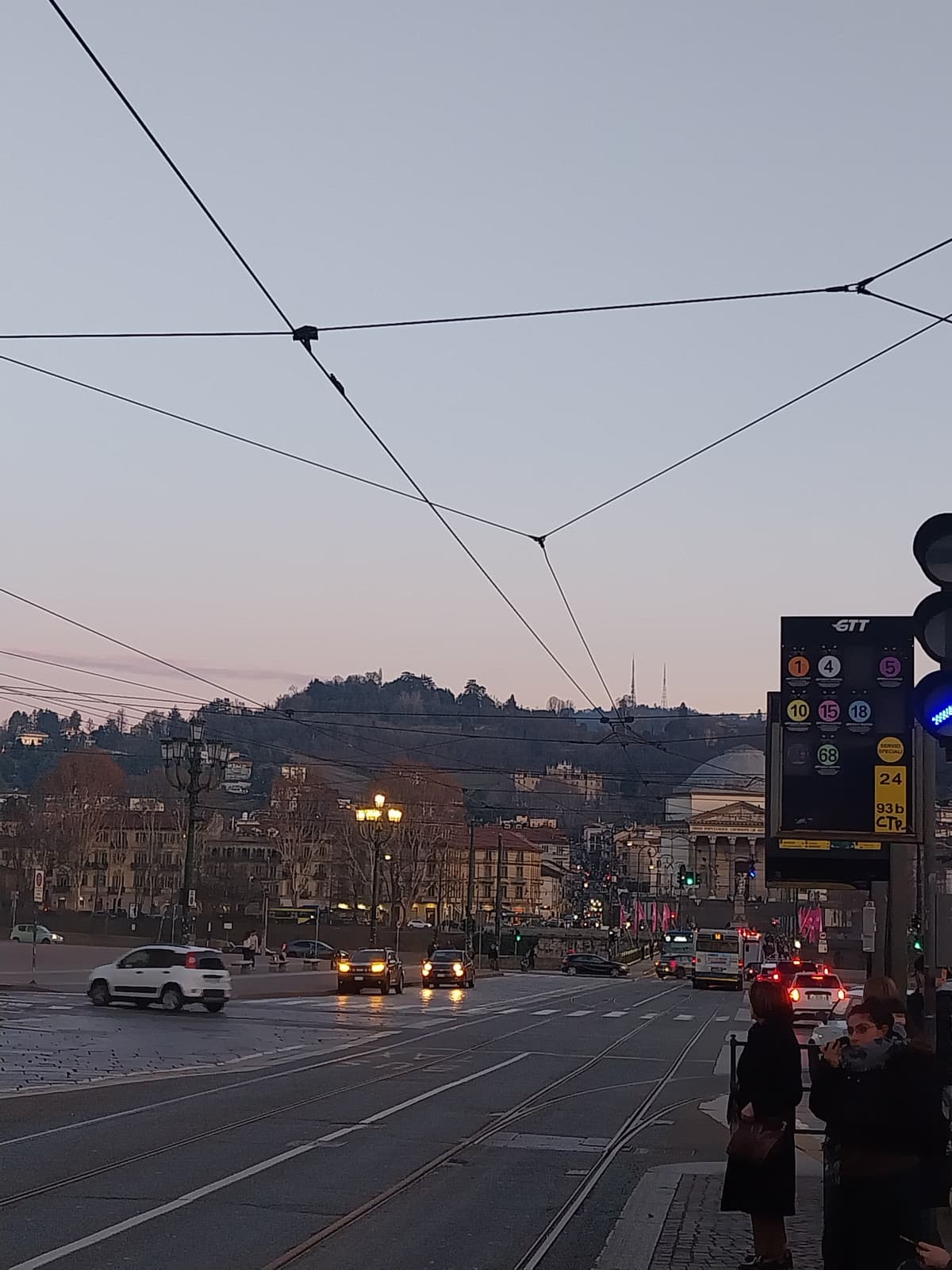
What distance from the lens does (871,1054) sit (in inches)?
284

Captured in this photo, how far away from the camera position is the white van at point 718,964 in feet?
245

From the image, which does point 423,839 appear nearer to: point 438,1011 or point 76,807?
point 76,807

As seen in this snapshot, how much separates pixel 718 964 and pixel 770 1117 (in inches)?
2693

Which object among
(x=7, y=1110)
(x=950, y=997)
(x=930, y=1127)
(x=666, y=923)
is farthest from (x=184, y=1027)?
(x=666, y=923)

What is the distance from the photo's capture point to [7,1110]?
16609 mm

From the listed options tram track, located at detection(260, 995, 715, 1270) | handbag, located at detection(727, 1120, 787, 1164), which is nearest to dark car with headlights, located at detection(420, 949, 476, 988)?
tram track, located at detection(260, 995, 715, 1270)

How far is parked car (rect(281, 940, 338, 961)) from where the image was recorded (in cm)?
7875

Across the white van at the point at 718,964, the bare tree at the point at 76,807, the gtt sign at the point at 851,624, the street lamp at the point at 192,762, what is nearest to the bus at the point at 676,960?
the white van at the point at 718,964

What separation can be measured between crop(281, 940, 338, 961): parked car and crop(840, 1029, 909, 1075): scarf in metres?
70.0

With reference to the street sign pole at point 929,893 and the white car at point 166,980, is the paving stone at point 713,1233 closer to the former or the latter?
the street sign pole at point 929,893

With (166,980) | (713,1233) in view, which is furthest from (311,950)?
(713,1233)

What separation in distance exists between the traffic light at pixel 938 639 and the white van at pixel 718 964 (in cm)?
7020

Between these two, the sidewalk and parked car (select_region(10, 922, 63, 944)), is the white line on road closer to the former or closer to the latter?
the sidewalk

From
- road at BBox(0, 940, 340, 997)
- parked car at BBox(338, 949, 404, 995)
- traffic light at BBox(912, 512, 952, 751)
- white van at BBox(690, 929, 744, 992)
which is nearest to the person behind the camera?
traffic light at BBox(912, 512, 952, 751)
